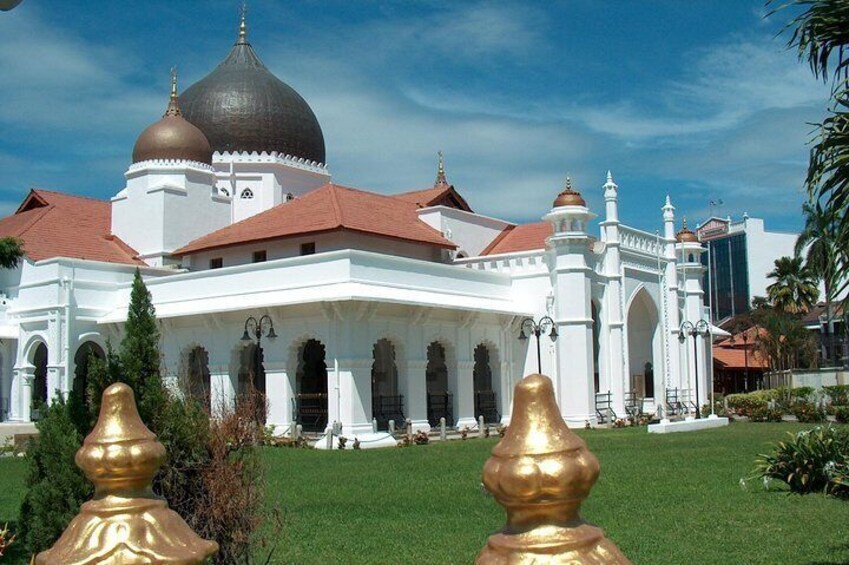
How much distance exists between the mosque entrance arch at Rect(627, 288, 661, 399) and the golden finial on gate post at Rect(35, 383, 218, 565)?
36208mm

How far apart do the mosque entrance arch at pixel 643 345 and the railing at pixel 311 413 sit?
14.1m

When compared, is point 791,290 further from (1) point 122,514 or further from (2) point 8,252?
(1) point 122,514

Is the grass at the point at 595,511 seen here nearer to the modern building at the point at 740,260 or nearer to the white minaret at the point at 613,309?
the white minaret at the point at 613,309

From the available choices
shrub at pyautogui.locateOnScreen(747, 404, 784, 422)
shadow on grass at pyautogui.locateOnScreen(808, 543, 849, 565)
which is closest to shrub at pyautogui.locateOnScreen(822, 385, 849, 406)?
shrub at pyautogui.locateOnScreen(747, 404, 784, 422)

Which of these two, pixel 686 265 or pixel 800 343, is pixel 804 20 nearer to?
pixel 686 265

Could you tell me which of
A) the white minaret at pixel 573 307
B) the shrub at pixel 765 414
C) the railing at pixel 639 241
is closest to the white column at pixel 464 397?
the white minaret at pixel 573 307

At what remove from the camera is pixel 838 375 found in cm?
4438

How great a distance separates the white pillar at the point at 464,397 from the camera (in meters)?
30.2

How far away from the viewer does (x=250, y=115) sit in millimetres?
38594

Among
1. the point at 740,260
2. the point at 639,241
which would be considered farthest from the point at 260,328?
the point at 740,260

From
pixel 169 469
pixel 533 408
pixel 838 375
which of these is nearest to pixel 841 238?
pixel 169 469

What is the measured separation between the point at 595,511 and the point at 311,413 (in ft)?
56.4

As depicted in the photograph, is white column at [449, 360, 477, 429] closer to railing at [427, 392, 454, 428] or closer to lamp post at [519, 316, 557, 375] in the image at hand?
railing at [427, 392, 454, 428]

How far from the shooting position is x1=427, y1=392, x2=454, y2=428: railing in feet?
101
